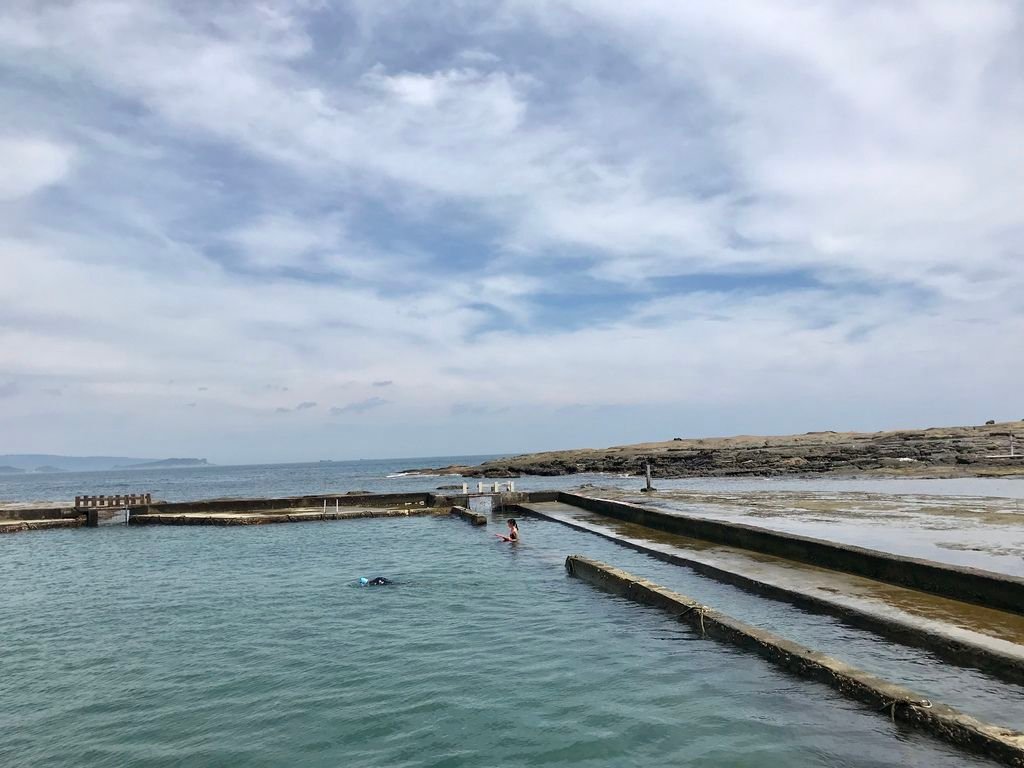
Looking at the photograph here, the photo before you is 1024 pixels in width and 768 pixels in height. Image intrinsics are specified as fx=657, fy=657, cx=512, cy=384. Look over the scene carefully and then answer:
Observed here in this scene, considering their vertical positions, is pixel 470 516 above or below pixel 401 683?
below

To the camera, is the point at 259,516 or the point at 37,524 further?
the point at 259,516

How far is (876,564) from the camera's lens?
1356 cm

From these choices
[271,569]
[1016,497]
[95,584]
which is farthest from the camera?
[1016,497]

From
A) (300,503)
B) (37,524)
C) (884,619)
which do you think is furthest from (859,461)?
(37,524)

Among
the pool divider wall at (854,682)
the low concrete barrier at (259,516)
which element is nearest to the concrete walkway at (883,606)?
the pool divider wall at (854,682)

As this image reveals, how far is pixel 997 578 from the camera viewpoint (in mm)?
10828

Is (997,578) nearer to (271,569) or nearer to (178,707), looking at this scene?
(178,707)

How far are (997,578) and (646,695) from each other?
6.68m

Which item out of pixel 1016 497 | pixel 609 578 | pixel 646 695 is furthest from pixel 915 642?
pixel 1016 497

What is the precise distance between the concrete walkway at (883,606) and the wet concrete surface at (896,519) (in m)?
2.57

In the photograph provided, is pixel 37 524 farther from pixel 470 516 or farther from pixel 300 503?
pixel 470 516

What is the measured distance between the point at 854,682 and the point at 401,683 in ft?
19.6

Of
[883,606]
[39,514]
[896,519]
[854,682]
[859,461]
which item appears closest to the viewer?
[854,682]

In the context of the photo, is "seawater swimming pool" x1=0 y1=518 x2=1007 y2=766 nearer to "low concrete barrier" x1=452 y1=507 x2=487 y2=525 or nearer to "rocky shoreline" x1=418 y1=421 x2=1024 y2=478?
"low concrete barrier" x1=452 y1=507 x2=487 y2=525
